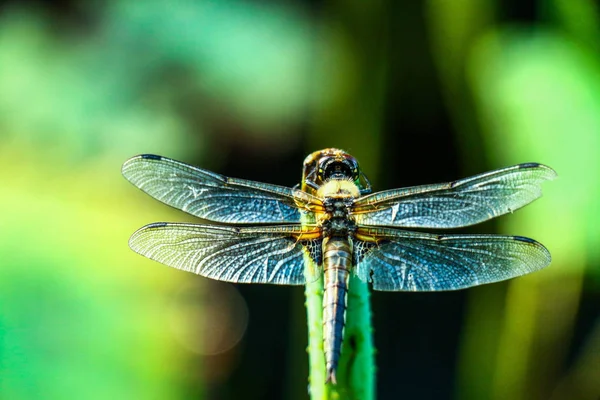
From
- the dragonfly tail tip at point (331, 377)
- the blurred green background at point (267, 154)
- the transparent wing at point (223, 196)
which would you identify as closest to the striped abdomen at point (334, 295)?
the dragonfly tail tip at point (331, 377)

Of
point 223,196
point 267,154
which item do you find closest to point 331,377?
point 223,196

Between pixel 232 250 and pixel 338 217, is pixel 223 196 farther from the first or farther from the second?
pixel 338 217

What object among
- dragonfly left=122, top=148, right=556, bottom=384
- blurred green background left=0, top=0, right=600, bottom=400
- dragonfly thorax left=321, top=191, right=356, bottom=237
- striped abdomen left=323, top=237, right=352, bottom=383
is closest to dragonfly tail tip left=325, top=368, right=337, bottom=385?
striped abdomen left=323, top=237, right=352, bottom=383

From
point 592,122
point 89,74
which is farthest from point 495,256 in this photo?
point 89,74

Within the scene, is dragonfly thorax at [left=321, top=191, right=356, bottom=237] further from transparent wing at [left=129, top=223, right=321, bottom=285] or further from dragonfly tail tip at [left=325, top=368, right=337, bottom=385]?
dragonfly tail tip at [left=325, top=368, right=337, bottom=385]

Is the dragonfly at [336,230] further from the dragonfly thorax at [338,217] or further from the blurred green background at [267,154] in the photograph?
the blurred green background at [267,154]

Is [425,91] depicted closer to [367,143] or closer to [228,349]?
[367,143]

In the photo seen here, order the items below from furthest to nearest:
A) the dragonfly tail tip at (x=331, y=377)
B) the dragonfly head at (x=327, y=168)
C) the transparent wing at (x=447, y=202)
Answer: the transparent wing at (x=447, y=202), the dragonfly head at (x=327, y=168), the dragonfly tail tip at (x=331, y=377)
